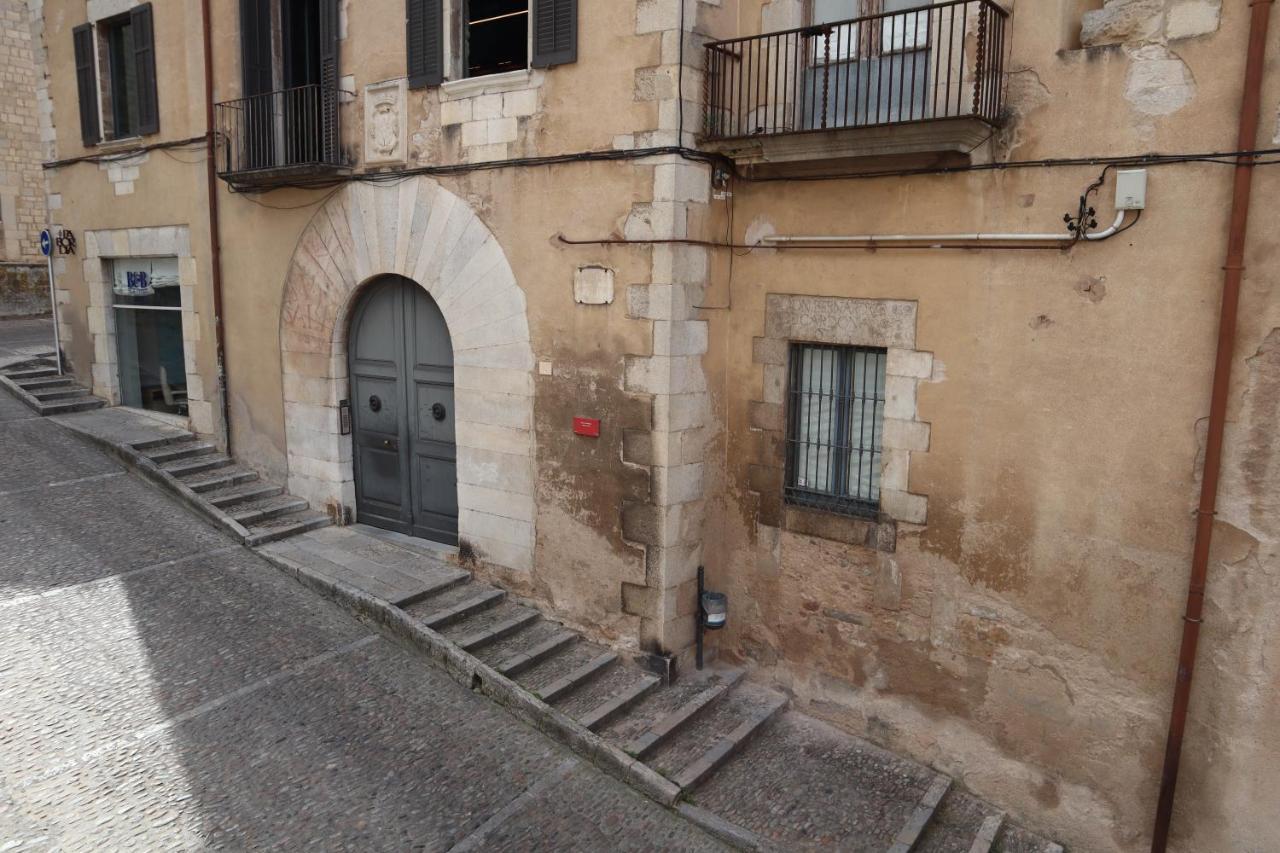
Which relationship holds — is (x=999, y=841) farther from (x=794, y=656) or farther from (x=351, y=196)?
(x=351, y=196)

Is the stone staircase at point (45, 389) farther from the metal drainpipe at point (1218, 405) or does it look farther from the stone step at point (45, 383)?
the metal drainpipe at point (1218, 405)

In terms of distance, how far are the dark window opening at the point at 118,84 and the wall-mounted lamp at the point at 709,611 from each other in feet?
30.8

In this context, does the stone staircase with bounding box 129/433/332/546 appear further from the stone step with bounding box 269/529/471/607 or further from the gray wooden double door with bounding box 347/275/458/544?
the gray wooden double door with bounding box 347/275/458/544

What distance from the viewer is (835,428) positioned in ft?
22.5

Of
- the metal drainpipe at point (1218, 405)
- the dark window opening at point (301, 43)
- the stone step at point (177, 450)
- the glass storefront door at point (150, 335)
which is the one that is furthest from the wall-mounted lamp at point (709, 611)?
the glass storefront door at point (150, 335)

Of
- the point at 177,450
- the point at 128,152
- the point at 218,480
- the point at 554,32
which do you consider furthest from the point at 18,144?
the point at 554,32

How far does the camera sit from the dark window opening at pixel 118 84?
1138 cm

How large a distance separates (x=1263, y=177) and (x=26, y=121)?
920 inches

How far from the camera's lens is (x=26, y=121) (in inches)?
790

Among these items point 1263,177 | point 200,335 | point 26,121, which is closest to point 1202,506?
point 1263,177

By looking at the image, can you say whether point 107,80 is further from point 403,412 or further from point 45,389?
point 403,412

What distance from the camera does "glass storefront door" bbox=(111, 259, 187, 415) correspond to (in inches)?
443

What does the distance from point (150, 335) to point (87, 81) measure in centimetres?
325

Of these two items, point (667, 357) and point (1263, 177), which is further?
point (667, 357)
